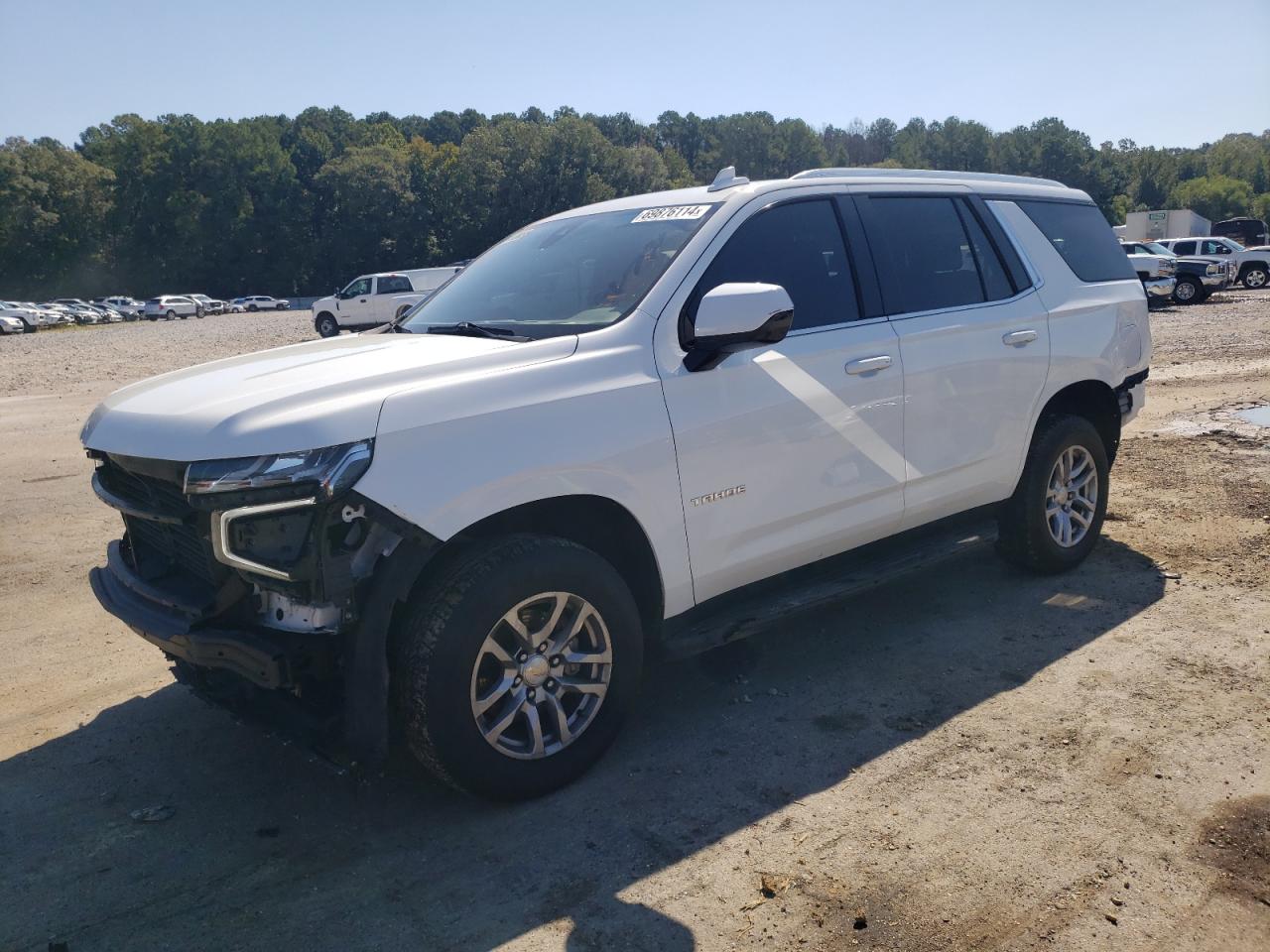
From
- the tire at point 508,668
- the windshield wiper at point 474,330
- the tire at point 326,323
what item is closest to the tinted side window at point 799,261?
the windshield wiper at point 474,330

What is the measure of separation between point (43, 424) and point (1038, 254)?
11.1 metres

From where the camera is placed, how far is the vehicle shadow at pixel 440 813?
9.59 feet

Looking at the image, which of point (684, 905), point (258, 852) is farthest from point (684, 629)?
point (258, 852)

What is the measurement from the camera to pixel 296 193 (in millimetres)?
97000

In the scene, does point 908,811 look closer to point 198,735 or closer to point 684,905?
point 684,905

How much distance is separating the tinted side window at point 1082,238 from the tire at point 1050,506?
2.90 feet

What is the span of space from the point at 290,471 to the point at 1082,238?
471cm

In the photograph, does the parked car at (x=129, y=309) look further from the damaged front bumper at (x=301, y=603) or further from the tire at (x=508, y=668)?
the tire at (x=508, y=668)

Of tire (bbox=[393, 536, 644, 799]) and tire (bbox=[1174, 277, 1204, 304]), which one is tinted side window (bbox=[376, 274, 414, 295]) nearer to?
A: tire (bbox=[1174, 277, 1204, 304])

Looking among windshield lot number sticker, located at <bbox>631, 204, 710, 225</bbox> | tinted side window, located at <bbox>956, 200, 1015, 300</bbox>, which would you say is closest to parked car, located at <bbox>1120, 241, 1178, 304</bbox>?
tinted side window, located at <bbox>956, 200, 1015, 300</bbox>


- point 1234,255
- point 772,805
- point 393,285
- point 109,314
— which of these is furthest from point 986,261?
point 109,314

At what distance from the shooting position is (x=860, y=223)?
456 centimetres

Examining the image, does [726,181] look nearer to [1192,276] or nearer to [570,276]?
[570,276]

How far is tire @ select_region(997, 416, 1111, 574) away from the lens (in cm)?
527
